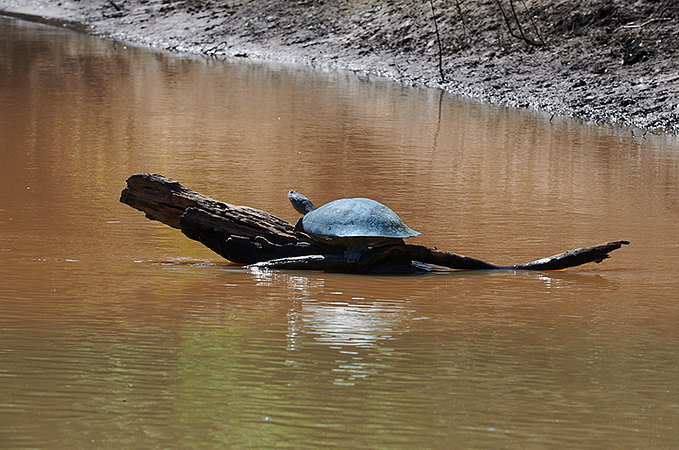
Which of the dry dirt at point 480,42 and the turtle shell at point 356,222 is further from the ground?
the dry dirt at point 480,42

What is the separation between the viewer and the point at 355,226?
6.16 meters

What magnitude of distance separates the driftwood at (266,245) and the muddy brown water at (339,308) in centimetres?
15

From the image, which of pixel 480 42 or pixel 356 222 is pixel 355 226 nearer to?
pixel 356 222

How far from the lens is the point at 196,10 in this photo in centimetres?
2959

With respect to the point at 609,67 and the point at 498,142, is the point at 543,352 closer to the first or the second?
the point at 498,142

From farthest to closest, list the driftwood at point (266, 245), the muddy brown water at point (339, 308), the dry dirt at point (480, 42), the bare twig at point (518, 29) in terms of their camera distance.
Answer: the bare twig at point (518, 29) < the dry dirt at point (480, 42) < the driftwood at point (266, 245) < the muddy brown water at point (339, 308)

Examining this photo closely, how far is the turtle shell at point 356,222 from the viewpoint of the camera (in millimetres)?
6156

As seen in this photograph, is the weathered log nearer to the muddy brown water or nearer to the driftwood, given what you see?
the driftwood

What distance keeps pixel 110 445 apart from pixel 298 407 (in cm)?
81

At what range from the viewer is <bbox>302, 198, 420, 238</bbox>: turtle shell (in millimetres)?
6156

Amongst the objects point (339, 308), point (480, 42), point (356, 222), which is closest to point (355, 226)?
point (356, 222)

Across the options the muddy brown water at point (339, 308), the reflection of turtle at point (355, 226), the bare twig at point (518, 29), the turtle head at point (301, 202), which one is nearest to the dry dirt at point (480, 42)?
the bare twig at point (518, 29)

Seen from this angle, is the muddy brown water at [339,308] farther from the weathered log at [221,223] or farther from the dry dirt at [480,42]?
the dry dirt at [480,42]

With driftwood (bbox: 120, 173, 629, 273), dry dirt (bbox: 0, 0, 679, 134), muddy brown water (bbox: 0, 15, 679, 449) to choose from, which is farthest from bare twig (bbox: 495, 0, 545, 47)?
driftwood (bbox: 120, 173, 629, 273)
